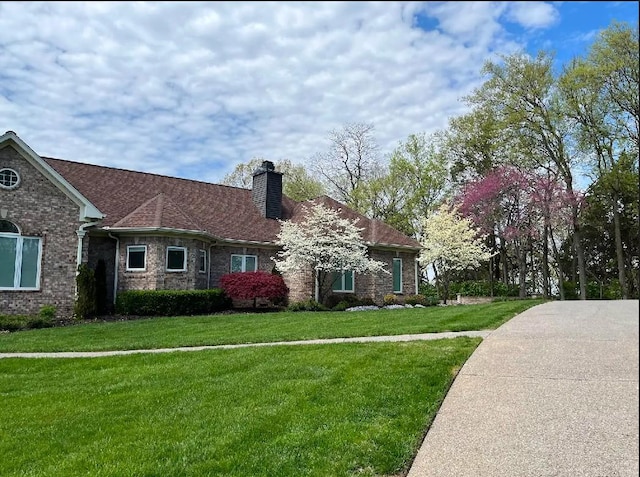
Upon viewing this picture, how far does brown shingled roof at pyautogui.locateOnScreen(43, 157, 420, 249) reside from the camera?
18.7 m

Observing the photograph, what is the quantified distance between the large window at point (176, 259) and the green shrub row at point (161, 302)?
1.16 meters

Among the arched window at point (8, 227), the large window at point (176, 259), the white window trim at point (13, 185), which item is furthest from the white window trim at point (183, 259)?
the white window trim at point (13, 185)

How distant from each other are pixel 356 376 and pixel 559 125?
23593mm

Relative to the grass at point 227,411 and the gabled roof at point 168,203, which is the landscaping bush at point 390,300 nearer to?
the gabled roof at point 168,203

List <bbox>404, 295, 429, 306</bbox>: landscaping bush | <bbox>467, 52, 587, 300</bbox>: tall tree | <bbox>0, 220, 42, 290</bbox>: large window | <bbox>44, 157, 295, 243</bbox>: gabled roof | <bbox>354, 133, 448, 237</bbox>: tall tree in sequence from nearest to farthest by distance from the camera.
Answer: <bbox>0, 220, 42, 290</bbox>: large window
<bbox>44, 157, 295, 243</bbox>: gabled roof
<bbox>404, 295, 429, 306</bbox>: landscaping bush
<bbox>467, 52, 587, 300</bbox>: tall tree
<bbox>354, 133, 448, 237</bbox>: tall tree

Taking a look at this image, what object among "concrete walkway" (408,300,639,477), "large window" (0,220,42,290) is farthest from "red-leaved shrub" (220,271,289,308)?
"concrete walkway" (408,300,639,477)

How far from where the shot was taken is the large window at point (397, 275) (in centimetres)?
2391

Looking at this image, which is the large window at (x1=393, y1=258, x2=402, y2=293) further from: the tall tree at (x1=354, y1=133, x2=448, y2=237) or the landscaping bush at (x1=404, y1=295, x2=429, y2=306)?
the tall tree at (x1=354, y1=133, x2=448, y2=237)

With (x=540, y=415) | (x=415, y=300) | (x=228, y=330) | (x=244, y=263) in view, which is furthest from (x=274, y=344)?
(x=415, y=300)

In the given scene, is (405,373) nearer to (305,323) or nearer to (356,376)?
(356,376)

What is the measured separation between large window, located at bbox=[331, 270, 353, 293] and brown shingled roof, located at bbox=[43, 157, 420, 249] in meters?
1.87

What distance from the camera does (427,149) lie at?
125ft

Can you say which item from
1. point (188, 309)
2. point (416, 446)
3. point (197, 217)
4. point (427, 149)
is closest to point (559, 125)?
point (427, 149)

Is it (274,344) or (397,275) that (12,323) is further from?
(397,275)
